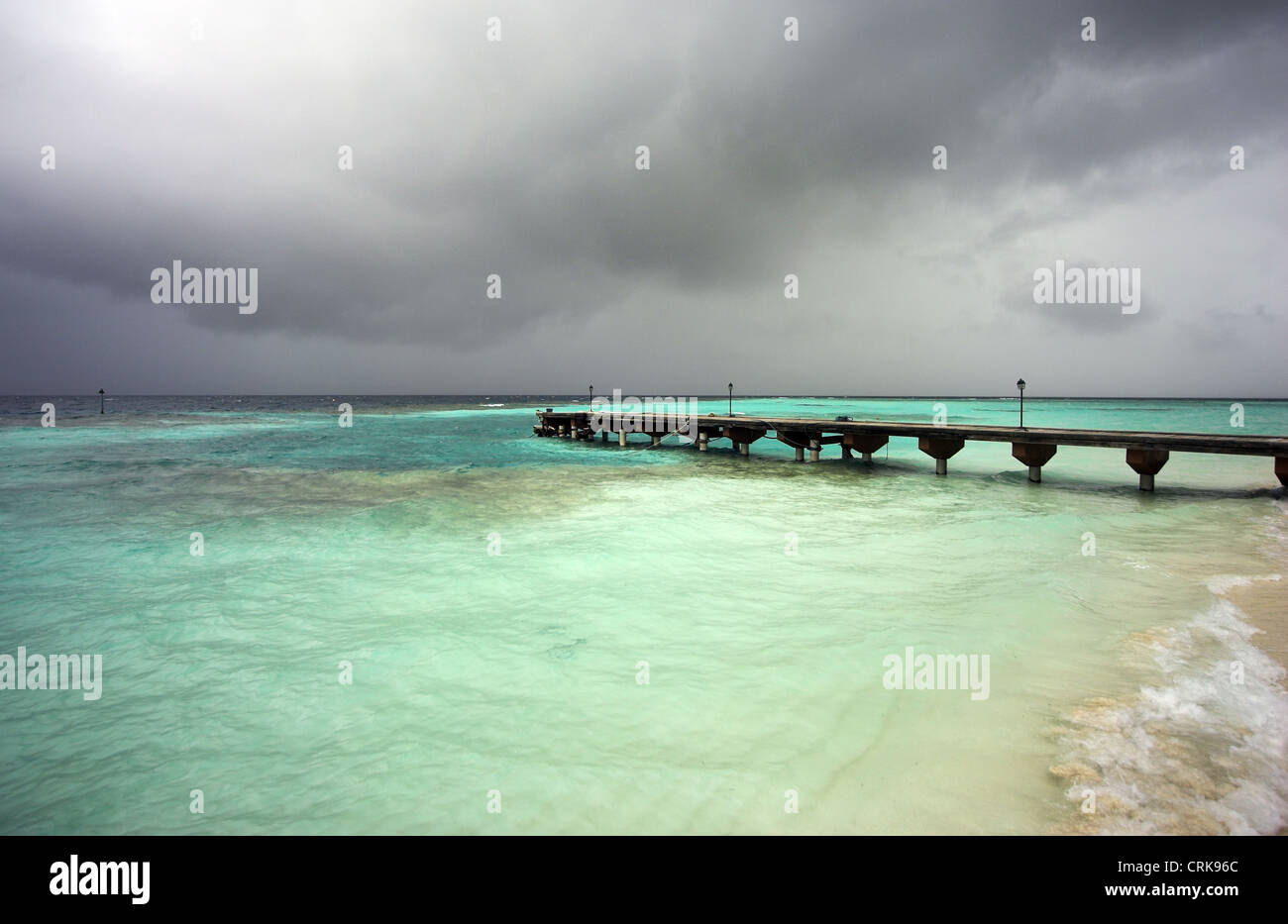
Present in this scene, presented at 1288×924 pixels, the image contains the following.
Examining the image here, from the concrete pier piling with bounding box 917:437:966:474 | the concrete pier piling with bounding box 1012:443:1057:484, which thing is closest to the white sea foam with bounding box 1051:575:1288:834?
the concrete pier piling with bounding box 1012:443:1057:484

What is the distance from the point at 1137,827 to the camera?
3320mm

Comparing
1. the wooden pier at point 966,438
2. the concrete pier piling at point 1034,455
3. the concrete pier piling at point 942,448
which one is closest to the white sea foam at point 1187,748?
the wooden pier at point 966,438

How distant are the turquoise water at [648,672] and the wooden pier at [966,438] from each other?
5.27 ft

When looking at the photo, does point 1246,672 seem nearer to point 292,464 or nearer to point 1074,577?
point 1074,577

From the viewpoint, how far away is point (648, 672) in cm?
581

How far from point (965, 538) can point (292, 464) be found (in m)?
27.5

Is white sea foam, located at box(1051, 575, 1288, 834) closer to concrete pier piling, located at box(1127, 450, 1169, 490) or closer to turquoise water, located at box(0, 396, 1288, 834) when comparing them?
turquoise water, located at box(0, 396, 1288, 834)

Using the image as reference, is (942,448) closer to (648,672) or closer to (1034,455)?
(1034,455)

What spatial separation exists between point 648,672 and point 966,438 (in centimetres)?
1682

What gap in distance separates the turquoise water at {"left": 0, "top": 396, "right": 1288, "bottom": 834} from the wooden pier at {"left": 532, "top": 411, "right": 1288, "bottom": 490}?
161 centimetres

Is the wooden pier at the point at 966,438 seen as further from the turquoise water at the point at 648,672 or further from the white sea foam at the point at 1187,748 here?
the white sea foam at the point at 1187,748
